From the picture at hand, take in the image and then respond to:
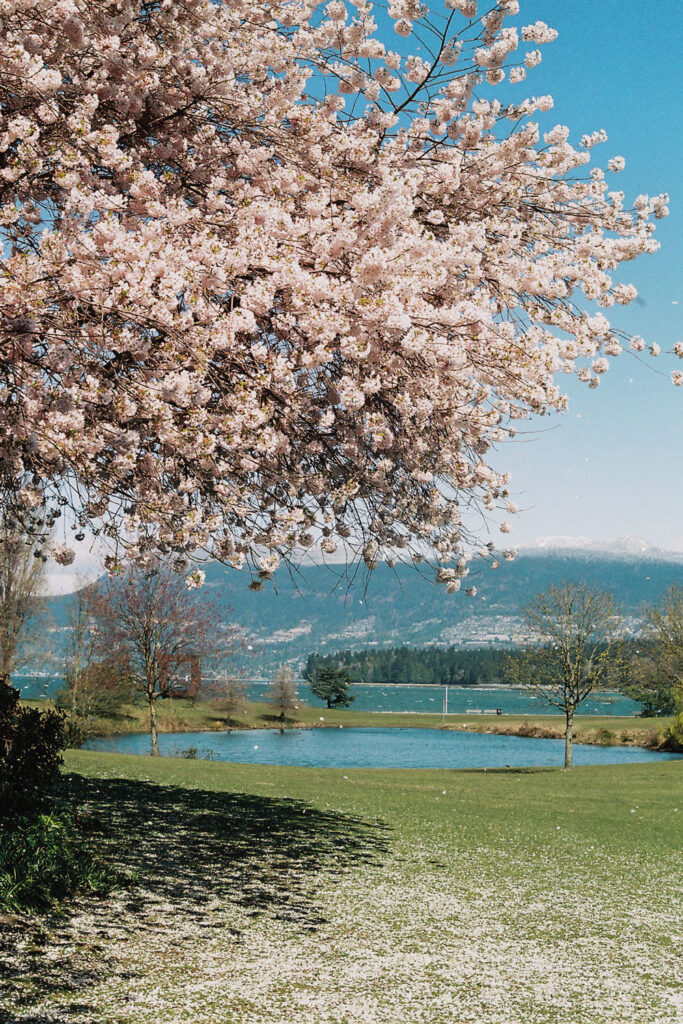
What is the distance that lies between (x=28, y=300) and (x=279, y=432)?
197cm

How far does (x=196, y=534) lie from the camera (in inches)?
242

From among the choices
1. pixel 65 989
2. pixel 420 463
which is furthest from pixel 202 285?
pixel 65 989

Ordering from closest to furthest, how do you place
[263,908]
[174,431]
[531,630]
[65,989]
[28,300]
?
[28,300]
[174,431]
[65,989]
[263,908]
[531,630]

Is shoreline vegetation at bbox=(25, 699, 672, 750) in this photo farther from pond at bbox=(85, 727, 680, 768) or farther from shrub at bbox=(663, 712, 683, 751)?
pond at bbox=(85, 727, 680, 768)

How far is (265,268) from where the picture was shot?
5293 millimetres

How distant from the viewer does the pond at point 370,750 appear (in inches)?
1521

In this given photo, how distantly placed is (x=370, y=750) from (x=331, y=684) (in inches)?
1954

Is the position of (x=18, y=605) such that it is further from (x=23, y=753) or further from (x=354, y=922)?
(x=354, y=922)

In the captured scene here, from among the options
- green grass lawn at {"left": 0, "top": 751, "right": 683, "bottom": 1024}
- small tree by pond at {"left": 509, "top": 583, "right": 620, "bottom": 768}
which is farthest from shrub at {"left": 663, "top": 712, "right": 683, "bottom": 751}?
green grass lawn at {"left": 0, "top": 751, "right": 683, "bottom": 1024}

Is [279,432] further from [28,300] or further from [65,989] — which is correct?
[65,989]

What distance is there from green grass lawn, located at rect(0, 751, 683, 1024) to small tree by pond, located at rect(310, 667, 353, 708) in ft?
268

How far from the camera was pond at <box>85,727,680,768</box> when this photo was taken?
38628 mm

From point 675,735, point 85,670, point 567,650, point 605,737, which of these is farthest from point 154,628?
point 605,737

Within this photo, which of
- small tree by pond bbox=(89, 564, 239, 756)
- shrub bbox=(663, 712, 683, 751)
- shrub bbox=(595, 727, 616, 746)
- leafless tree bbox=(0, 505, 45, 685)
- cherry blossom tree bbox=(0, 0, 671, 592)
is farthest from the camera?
shrub bbox=(595, 727, 616, 746)
